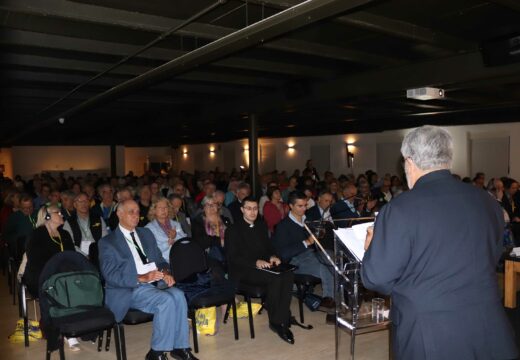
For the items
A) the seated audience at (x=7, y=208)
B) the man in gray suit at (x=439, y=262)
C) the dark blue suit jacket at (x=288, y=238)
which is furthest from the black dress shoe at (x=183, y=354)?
the seated audience at (x=7, y=208)

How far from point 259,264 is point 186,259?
0.67 m

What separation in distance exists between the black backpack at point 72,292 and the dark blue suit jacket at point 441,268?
2.62 m

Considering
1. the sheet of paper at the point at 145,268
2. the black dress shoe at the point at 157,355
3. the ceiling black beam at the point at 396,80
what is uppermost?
the ceiling black beam at the point at 396,80

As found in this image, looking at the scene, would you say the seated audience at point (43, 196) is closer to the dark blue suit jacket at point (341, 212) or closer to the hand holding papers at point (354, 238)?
the dark blue suit jacket at point (341, 212)

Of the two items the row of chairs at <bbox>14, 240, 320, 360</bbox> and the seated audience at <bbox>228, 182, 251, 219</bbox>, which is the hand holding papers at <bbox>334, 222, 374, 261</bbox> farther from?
the seated audience at <bbox>228, 182, 251, 219</bbox>

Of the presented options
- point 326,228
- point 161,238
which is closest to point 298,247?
point 326,228

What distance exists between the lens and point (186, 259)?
4.04 meters

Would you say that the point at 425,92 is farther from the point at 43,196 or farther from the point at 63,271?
the point at 43,196

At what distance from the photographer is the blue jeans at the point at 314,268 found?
4.75 metres

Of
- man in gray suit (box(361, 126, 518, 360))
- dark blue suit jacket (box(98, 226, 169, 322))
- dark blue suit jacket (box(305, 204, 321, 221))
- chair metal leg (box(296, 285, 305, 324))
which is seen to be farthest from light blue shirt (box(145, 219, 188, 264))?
man in gray suit (box(361, 126, 518, 360))

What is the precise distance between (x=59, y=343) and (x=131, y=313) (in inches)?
21.0

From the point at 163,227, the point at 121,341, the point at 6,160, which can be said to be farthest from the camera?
the point at 6,160

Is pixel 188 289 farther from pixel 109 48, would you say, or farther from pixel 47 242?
pixel 109 48

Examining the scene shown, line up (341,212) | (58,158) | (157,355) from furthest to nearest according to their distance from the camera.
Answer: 1. (58,158)
2. (341,212)
3. (157,355)
